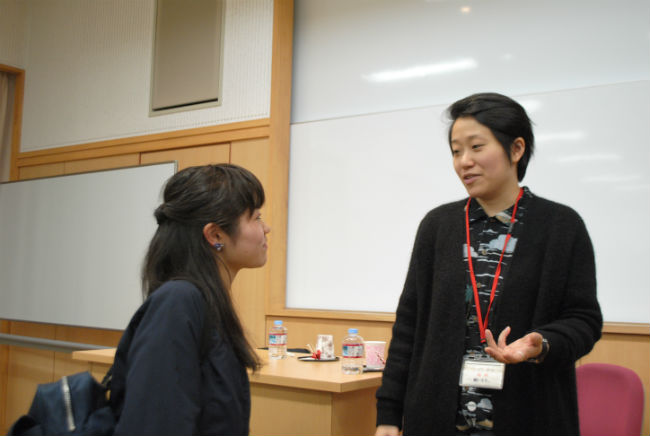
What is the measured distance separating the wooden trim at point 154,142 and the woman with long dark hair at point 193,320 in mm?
2810

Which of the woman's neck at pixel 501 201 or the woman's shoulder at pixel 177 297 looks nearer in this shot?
the woman's shoulder at pixel 177 297

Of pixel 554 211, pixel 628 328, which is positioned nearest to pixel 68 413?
pixel 554 211

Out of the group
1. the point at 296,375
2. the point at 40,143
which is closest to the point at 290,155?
the point at 296,375

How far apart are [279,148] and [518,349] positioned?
3023 millimetres

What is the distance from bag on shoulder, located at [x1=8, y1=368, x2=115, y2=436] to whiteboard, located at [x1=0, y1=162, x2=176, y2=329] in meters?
3.34

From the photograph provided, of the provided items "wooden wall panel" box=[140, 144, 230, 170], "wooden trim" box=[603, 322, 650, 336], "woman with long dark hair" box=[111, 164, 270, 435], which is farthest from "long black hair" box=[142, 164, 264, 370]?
"wooden wall panel" box=[140, 144, 230, 170]

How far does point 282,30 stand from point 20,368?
3.77 metres

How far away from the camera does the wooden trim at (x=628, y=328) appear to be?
271 cm

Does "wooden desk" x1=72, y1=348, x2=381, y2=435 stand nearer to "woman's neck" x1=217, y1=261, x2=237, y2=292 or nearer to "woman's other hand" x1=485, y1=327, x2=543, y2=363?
"woman's neck" x1=217, y1=261, x2=237, y2=292

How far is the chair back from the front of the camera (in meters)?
2.28

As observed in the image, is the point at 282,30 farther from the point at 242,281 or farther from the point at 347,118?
the point at 242,281

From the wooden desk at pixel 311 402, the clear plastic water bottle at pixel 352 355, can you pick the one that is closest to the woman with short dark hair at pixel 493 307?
the wooden desk at pixel 311 402

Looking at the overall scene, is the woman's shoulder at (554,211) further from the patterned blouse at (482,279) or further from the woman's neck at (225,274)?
the woman's neck at (225,274)

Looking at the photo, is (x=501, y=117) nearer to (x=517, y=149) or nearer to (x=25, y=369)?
(x=517, y=149)
